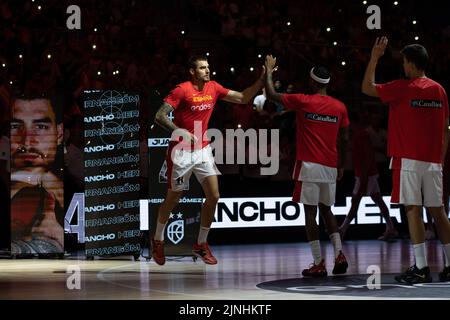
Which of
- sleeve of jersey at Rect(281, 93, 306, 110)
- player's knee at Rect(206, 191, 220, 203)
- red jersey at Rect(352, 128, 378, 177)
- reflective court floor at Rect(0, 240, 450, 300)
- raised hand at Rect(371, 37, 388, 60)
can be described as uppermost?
raised hand at Rect(371, 37, 388, 60)

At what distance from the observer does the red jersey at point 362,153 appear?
15.7m

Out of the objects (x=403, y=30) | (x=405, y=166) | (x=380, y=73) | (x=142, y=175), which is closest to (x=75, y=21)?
(x=142, y=175)

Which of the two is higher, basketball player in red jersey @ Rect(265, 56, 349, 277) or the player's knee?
basketball player in red jersey @ Rect(265, 56, 349, 277)

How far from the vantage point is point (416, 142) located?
9.12 m

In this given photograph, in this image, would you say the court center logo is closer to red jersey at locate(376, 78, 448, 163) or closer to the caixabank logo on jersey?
the caixabank logo on jersey

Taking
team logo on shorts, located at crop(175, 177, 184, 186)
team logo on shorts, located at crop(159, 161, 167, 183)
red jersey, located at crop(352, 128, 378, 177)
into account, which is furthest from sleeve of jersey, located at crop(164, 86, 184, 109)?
red jersey, located at crop(352, 128, 378, 177)

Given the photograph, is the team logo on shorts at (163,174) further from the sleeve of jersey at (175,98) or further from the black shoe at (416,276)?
the black shoe at (416,276)

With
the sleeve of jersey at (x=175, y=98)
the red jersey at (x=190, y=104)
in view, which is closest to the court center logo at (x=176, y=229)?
the red jersey at (x=190, y=104)

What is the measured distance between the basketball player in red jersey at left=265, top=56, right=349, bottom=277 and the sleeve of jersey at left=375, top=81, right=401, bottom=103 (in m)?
0.98

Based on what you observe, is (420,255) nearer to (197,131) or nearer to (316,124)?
(316,124)

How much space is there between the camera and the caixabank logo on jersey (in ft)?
27.1

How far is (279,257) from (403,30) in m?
10.2

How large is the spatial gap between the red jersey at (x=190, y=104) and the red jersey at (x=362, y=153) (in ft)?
17.4

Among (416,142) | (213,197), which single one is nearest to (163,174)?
(213,197)
